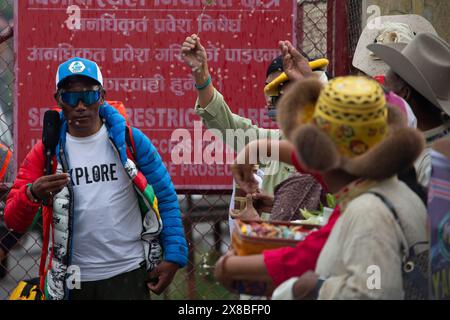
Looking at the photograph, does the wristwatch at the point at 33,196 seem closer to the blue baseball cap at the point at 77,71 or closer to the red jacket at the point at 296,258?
the blue baseball cap at the point at 77,71

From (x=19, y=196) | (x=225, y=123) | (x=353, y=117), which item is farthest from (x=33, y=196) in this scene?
(x=353, y=117)

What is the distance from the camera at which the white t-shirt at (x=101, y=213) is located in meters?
4.19

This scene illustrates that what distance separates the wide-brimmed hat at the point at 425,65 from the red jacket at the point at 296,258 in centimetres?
114

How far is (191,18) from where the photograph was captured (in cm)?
545

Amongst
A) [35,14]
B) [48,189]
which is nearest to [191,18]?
[35,14]

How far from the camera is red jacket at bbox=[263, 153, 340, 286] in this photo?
2.61 meters

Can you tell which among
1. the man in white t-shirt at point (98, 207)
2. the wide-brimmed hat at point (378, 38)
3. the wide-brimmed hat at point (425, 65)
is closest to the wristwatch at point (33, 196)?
the man in white t-shirt at point (98, 207)

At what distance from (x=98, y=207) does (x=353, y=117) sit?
79.8 inches

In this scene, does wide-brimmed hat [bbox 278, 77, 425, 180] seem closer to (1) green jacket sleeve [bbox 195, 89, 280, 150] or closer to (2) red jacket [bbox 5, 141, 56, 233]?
(1) green jacket sleeve [bbox 195, 89, 280, 150]

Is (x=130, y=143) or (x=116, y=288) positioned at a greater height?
(x=130, y=143)

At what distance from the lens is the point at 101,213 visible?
420cm

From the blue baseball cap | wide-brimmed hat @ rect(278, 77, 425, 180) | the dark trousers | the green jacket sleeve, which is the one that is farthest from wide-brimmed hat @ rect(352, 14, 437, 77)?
wide-brimmed hat @ rect(278, 77, 425, 180)

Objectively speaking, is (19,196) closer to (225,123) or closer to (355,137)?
(225,123)

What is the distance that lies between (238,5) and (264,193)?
1.75 meters
